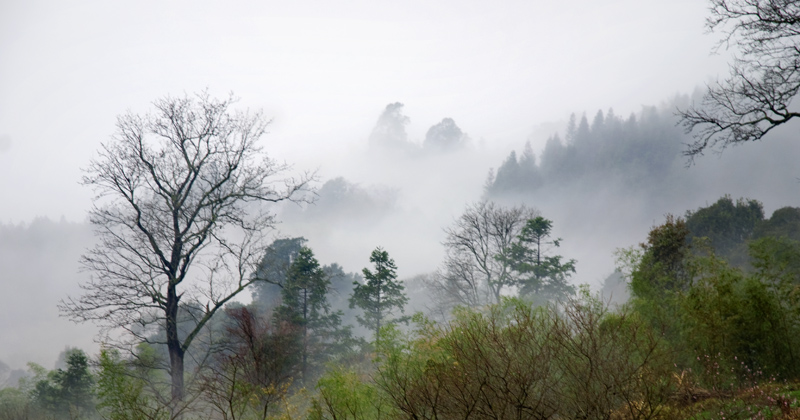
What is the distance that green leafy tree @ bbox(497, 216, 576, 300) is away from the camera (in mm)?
27562

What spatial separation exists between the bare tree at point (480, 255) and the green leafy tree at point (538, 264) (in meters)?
0.57

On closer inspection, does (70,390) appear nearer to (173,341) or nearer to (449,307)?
(173,341)

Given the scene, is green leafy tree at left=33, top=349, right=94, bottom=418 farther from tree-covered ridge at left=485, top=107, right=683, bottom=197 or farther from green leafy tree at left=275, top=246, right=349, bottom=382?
tree-covered ridge at left=485, top=107, right=683, bottom=197

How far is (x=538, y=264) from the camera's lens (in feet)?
91.5

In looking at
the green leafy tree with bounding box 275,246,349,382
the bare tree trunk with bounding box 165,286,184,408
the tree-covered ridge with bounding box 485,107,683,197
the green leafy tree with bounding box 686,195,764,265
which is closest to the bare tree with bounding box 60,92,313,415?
the bare tree trunk with bounding box 165,286,184,408

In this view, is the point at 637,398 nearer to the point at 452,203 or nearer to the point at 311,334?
the point at 311,334

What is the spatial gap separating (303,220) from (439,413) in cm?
5028

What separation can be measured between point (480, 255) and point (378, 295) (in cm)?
708

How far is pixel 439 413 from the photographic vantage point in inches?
217

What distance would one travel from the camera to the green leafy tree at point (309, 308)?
80.2 feet

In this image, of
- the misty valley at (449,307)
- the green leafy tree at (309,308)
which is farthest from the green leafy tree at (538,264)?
the green leafy tree at (309,308)

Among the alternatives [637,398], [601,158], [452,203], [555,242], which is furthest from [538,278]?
[601,158]

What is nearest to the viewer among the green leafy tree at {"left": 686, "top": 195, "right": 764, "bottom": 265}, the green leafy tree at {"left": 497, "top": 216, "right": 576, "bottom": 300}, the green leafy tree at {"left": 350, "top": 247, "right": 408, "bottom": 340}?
the green leafy tree at {"left": 350, "top": 247, "right": 408, "bottom": 340}

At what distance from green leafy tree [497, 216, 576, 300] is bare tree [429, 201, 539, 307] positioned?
1.87ft
